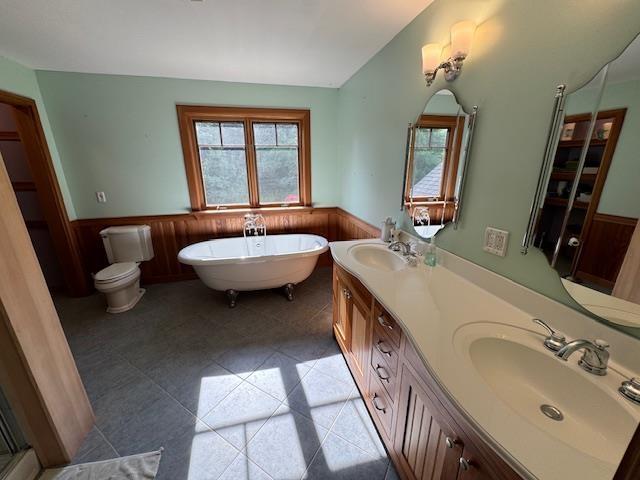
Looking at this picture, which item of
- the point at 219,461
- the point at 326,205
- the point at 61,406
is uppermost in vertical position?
the point at 326,205

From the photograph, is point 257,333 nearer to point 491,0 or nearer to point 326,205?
point 326,205

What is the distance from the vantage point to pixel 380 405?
4.60 feet

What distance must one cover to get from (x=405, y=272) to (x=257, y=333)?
4.88ft

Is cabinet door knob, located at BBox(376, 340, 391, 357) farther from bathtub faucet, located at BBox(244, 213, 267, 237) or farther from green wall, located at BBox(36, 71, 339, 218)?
green wall, located at BBox(36, 71, 339, 218)

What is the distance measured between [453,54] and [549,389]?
1509mm

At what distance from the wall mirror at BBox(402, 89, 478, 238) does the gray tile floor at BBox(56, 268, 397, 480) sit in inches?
50.7

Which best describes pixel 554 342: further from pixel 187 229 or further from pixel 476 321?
pixel 187 229

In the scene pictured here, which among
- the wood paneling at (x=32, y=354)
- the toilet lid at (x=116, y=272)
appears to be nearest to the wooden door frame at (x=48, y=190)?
the toilet lid at (x=116, y=272)

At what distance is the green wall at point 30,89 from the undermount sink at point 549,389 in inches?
149

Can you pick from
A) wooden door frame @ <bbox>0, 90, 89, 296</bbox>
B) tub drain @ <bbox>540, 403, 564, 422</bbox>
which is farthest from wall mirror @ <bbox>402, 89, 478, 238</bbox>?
wooden door frame @ <bbox>0, 90, 89, 296</bbox>

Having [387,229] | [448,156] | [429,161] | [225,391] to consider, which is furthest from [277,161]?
[225,391]

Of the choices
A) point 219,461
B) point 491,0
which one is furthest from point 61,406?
point 491,0

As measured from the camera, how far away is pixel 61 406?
1.36 m

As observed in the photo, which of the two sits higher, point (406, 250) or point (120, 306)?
point (406, 250)
